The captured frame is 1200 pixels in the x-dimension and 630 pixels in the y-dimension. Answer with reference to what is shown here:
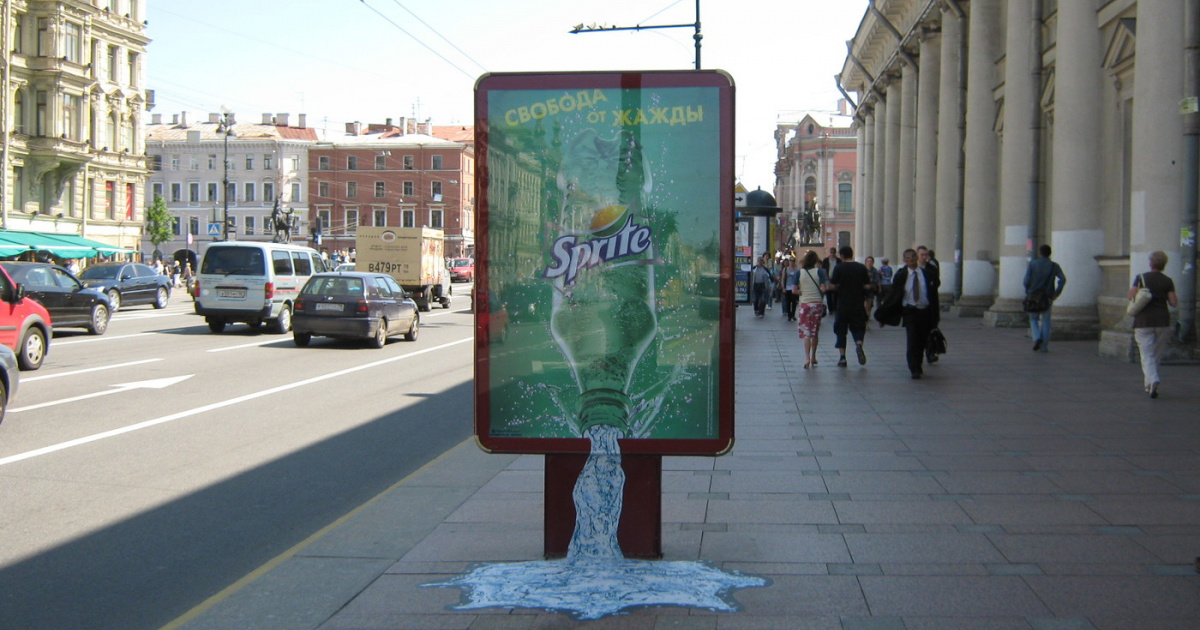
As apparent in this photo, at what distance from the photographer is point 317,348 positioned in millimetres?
22125

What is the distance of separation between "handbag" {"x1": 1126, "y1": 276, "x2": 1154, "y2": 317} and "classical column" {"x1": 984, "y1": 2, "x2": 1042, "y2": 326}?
39.3 ft

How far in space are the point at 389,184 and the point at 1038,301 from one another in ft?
325

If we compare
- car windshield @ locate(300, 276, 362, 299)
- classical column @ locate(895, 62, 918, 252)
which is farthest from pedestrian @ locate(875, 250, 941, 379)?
classical column @ locate(895, 62, 918, 252)

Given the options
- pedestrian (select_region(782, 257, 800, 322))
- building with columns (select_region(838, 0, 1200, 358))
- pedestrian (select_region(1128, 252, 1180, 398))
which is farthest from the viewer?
pedestrian (select_region(782, 257, 800, 322))

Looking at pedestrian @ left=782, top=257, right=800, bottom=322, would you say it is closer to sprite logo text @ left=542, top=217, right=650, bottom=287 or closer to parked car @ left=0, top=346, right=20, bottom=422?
parked car @ left=0, top=346, right=20, bottom=422

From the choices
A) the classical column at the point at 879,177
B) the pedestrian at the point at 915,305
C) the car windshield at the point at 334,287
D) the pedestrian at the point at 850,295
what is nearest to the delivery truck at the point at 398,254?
the car windshield at the point at 334,287

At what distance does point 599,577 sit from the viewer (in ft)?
17.5

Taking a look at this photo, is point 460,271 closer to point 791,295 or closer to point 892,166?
point 892,166

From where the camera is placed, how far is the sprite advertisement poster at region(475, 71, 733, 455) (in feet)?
17.4

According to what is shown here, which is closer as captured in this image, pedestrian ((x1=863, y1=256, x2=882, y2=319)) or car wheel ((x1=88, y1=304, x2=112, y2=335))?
pedestrian ((x1=863, y1=256, x2=882, y2=319))

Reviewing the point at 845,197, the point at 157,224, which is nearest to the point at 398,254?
the point at 157,224

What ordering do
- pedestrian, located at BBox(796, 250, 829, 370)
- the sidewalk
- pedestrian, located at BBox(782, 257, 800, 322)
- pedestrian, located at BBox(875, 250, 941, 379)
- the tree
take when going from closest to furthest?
the sidewalk < pedestrian, located at BBox(875, 250, 941, 379) < pedestrian, located at BBox(796, 250, 829, 370) < pedestrian, located at BBox(782, 257, 800, 322) < the tree

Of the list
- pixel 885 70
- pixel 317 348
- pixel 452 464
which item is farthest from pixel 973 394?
pixel 885 70

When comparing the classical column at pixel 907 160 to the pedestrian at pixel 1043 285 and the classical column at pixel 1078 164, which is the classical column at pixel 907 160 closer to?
the classical column at pixel 1078 164
